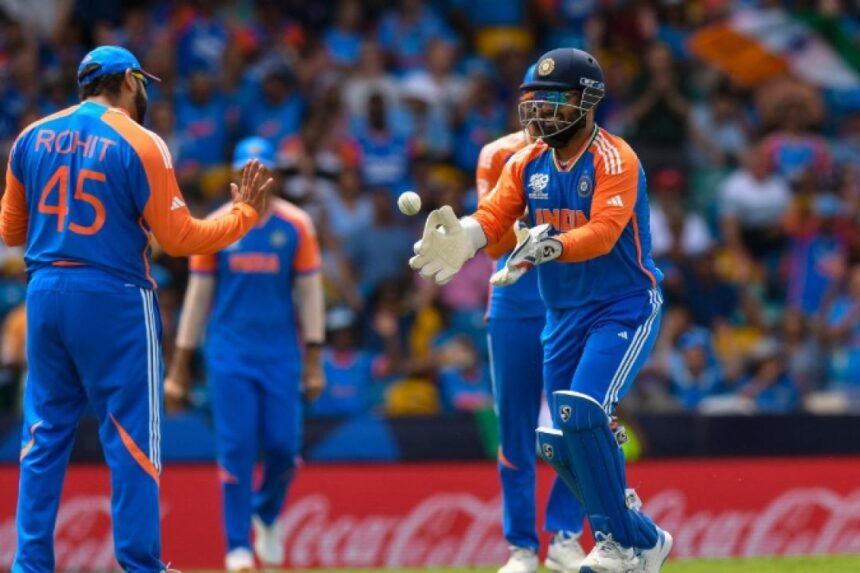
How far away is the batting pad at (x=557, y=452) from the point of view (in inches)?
289

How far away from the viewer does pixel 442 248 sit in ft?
23.5

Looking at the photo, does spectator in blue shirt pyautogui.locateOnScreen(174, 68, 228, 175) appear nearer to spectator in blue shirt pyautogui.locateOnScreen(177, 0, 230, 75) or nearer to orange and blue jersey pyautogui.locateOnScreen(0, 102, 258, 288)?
spectator in blue shirt pyautogui.locateOnScreen(177, 0, 230, 75)

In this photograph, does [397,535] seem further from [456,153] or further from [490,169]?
[456,153]

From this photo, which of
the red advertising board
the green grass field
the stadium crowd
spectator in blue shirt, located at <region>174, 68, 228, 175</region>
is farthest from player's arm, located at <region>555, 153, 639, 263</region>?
Result: spectator in blue shirt, located at <region>174, 68, 228, 175</region>

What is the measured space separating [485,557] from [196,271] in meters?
3.35

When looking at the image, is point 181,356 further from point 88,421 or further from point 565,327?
point 565,327

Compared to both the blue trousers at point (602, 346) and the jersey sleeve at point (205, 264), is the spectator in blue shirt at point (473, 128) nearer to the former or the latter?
the jersey sleeve at point (205, 264)

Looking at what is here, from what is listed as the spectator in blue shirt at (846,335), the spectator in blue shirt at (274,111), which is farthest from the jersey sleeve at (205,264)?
the spectator in blue shirt at (846,335)

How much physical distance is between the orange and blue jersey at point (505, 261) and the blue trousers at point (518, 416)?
60 mm

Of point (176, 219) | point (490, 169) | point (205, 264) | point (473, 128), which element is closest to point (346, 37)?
point (473, 128)

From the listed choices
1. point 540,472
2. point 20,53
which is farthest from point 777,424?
point 20,53

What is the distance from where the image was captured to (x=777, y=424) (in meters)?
12.4

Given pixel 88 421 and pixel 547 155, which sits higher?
pixel 547 155

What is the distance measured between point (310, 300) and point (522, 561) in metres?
2.78
